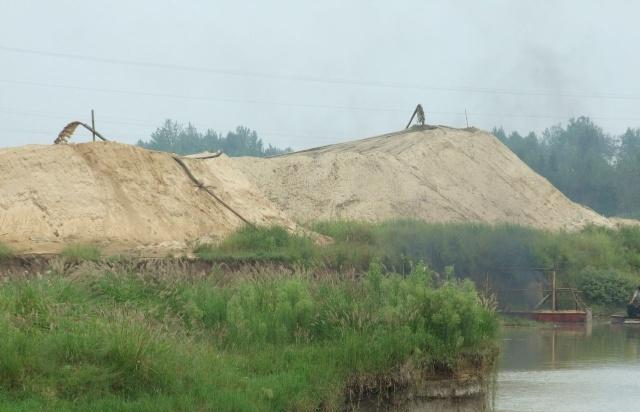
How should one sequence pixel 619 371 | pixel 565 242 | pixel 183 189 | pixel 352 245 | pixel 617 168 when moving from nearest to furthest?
pixel 619 371 → pixel 352 245 → pixel 183 189 → pixel 565 242 → pixel 617 168

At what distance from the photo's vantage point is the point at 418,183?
4797 centimetres

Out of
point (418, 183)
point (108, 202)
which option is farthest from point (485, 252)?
point (108, 202)

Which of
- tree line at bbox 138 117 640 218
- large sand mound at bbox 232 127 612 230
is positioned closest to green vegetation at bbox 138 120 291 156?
tree line at bbox 138 117 640 218

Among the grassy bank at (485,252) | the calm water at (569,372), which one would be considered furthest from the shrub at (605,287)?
the calm water at (569,372)

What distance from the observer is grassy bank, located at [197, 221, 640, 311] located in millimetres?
32938

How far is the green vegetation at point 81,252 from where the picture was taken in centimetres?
2788

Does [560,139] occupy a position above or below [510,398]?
above

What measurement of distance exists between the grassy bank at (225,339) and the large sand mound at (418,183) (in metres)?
26.9

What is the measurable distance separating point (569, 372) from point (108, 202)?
1736cm

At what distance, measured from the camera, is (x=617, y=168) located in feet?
305

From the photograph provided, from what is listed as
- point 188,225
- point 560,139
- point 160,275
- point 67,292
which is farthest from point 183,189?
point 560,139

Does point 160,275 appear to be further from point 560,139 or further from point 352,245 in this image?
point 560,139

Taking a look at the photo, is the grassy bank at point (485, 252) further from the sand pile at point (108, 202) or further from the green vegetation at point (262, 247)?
the sand pile at point (108, 202)

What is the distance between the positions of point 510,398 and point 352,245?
16398mm
